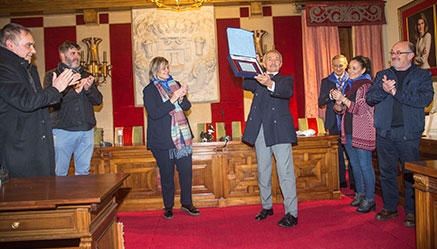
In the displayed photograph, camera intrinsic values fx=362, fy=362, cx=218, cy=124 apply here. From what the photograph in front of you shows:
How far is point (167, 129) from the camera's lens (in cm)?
Answer: 342

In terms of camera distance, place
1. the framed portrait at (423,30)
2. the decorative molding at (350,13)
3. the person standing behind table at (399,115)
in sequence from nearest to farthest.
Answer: the person standing behind table at (399,115)
the framed portrait at (423,30)
the decorative molding at (350,13)

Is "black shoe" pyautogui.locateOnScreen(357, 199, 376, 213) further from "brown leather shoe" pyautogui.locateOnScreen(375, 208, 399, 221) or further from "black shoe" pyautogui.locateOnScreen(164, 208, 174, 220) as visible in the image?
"black shoe" pyautogui.locateOnScreen(164, 208, 174, 220)

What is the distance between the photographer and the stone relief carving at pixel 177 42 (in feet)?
18.6

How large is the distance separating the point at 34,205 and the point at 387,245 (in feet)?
7.44

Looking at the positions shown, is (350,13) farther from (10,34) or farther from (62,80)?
(10,34)

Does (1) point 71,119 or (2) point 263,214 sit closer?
(1) point 71,119

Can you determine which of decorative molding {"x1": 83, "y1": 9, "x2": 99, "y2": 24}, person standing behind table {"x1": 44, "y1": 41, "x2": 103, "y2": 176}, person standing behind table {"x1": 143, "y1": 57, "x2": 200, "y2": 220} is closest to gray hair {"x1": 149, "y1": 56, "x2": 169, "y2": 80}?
person standing behind table {"x1": 143, "y1": 57, "x2": 200, "y2": 220}

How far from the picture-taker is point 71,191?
1.68 m

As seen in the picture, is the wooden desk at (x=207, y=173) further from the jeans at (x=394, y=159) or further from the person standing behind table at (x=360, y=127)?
the jeans at (x=394, y=159)

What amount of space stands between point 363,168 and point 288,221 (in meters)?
0.94

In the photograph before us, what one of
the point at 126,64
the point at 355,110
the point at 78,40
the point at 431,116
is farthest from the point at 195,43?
the point at 431,116

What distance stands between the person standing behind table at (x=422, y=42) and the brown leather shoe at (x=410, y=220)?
2.44 meters

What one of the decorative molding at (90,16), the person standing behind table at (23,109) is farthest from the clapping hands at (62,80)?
the decorative molding at (90,16)

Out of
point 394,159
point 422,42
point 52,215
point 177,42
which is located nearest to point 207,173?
point 394,159
